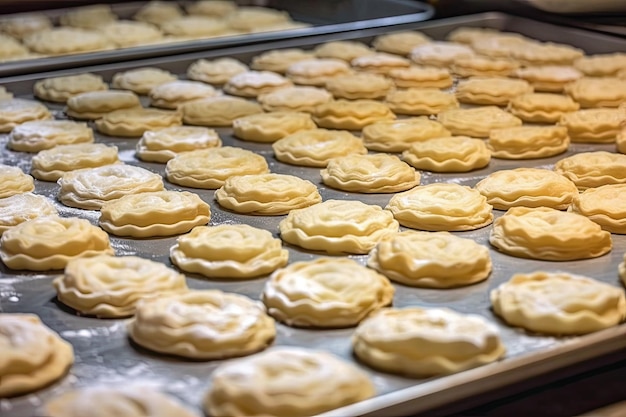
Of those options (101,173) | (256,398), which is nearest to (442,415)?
(256,398)

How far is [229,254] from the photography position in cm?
270

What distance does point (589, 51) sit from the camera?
532 cm

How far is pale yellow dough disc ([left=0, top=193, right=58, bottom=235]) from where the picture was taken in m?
2.96

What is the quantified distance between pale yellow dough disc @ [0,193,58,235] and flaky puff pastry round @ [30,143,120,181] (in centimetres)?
32

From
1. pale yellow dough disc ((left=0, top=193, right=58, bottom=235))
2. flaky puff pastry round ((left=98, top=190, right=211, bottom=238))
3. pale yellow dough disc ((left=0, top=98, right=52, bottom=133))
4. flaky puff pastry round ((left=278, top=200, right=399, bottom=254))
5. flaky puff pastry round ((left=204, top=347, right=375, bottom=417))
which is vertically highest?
flaky puff pastry round ((left=204, top=347, right=375, bottom=417))

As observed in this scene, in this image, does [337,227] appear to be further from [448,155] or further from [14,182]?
[14,182]

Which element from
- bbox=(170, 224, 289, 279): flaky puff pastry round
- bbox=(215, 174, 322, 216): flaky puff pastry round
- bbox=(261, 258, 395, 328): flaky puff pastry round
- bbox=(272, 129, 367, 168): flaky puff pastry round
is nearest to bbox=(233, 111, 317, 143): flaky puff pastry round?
bbox=(272, 129, 367, 168): flaky puff pastry round

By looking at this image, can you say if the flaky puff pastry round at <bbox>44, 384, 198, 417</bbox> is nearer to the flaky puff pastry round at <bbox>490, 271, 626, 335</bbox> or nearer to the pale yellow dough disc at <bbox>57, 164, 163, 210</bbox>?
the flaky puff pastry round at <bbox>490, 271, 626, 335</bbox>

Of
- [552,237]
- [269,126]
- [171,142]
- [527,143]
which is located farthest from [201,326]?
[527,143]

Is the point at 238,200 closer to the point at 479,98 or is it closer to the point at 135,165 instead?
the point at 135,165

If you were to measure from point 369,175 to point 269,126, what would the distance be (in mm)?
740

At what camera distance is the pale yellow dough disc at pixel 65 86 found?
443 cm

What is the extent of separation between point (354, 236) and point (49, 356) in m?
1.09

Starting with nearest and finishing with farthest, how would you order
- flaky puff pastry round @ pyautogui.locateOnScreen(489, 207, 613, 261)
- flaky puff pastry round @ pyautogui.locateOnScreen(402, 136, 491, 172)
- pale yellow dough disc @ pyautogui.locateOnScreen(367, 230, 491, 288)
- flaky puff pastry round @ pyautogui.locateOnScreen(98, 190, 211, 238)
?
1. pale yellow dough disc @ pyautogui.locateOnScreen(367, 230, 491, 288)
2. flaky puff pastry round @ pyautogui.locateOnScreen(489, 207, 613, 261)
3. flaky puff pastry round @ pyautogui.locateOnScreen(98, 190, 211, 238)
4. flaky puff pastry round @ pyautogui.locateOnScreen(402, 136, 491, 172)
